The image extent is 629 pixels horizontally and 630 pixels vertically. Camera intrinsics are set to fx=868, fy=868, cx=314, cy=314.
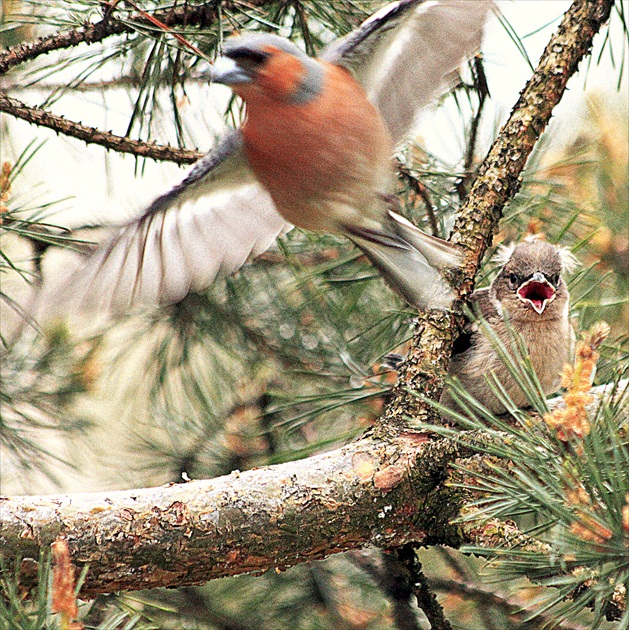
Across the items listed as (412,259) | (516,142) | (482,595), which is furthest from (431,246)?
(482,595)

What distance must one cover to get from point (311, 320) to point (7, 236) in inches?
30.2

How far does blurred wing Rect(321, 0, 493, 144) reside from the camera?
148 centimetres

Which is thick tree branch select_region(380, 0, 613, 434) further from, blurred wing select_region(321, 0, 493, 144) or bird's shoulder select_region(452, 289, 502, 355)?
bird's shoulder select_region(452, 289, 502, 355)

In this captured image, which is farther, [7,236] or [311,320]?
[311,320]

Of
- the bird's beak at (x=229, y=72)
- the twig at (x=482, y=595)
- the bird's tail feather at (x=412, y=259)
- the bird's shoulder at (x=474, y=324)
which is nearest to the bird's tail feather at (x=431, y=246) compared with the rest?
the bird's tail feather at (x=412, y=259)

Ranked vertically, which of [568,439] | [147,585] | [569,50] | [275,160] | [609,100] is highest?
[609,100]

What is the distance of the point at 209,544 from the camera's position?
106 centimetres

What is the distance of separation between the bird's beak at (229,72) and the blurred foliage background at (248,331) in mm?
216

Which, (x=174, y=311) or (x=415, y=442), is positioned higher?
(x=174, y=311)

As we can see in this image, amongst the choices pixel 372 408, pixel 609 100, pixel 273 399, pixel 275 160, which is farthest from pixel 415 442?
pixel 609 100

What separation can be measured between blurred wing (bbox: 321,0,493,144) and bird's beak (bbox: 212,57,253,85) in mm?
247

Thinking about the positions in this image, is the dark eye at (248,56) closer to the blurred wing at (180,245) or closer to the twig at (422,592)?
the blurred wing at (180,245)

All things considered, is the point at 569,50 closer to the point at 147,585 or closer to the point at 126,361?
the point at 147,585

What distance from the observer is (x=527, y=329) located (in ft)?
5.68
